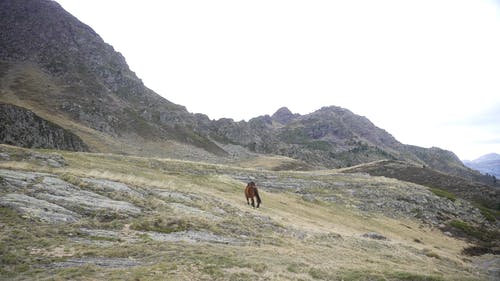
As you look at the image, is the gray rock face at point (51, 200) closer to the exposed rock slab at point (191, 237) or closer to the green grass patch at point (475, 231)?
the exposed rock slab at point (191, 237)

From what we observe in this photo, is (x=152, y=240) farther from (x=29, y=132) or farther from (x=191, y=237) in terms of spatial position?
(x=29, y=132)

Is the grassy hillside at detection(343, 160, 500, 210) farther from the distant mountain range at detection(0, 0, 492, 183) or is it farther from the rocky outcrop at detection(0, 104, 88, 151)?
the rocky outcrop at detection(0, 104, 88, 151)

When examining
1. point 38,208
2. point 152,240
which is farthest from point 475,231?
point 38,208

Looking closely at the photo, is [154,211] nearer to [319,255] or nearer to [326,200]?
[319,255]

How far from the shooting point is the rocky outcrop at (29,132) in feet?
235

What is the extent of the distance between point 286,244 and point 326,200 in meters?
35.7

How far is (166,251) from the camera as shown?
53.8ft

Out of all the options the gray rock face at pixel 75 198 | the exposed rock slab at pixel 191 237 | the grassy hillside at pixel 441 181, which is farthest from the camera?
the grassy hillside at pixel 441 181

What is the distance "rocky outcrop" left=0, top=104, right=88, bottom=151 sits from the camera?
71.6m

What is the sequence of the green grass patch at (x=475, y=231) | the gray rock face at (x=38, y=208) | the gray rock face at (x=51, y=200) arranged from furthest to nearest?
the green grass patch at (x=475, y=231) → the gray rock face at (x=51, y=200) → the gray rock face at (x=38, y=208)

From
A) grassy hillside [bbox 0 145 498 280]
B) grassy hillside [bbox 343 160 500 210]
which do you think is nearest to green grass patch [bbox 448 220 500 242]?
grassy hillside [bbox 0 145 498 280]

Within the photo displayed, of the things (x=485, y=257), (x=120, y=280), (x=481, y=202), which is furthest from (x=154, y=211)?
(x=481, y=202)

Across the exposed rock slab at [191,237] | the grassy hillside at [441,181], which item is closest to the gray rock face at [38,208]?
the exposed rock slab at [191,237]

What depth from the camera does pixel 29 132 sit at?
76.6 meters
